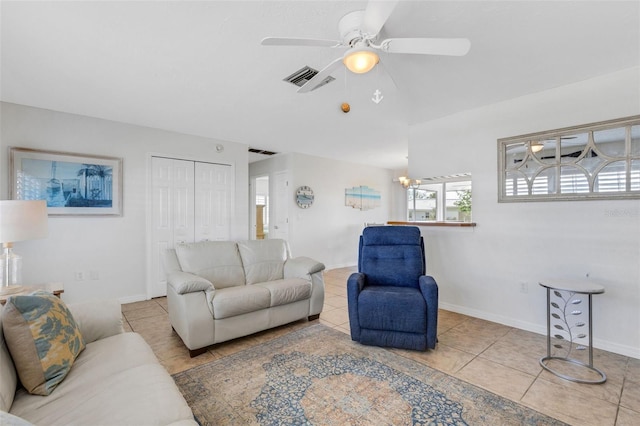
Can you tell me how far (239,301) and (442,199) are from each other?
10.1ft

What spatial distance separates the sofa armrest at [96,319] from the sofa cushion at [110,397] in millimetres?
261

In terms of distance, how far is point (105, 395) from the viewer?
114cm

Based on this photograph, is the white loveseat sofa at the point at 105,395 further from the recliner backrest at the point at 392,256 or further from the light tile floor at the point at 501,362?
the recliner backrest at the point at 392,256

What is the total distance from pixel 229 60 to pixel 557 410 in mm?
3296

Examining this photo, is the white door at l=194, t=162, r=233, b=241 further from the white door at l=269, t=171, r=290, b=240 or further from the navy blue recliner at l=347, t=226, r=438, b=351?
the navy blue recliner at l=347, t=226, r=438, b=351

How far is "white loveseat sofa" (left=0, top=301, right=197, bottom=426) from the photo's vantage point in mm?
1025

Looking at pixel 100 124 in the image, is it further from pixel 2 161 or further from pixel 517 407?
pixel 517 407

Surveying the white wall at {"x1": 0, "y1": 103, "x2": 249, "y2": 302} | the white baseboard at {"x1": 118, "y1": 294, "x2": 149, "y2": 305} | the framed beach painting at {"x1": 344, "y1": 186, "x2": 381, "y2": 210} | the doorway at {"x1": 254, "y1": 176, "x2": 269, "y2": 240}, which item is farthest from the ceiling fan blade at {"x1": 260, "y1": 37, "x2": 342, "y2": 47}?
the doorway at {"x1": 254, "y1": 176, "x2": 269, "y2": 240}

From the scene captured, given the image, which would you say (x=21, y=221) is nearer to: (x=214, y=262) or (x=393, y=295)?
(x=214, y=262)

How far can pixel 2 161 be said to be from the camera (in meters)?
3.08

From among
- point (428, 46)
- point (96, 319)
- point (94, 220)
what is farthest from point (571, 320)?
point (94, 220)

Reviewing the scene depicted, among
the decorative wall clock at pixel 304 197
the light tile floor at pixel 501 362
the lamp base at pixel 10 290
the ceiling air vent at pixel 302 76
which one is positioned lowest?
the light tile floor at pixel 501 362

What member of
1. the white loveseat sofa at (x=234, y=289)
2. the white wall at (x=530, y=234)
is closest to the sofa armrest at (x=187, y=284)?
the white loveseat sofa at (x=234, y=289)

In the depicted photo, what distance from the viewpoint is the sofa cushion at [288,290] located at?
2770 millimetres
